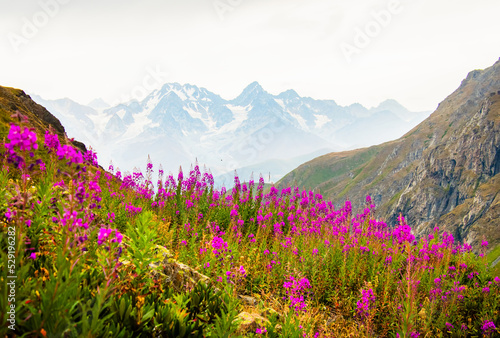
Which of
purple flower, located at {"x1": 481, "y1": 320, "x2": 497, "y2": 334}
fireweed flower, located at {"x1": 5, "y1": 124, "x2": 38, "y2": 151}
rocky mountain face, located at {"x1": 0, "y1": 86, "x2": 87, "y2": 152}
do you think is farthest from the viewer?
rocky mountain face, located at {"x1": 0, "y1": 86, "x2": 87, "y2": 152}

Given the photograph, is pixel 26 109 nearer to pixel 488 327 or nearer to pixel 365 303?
pixel 365 303

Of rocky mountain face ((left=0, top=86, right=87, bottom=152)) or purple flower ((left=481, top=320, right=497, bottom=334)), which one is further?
rocky mountain face ((left=0, top=86, right=87, bottom=152))

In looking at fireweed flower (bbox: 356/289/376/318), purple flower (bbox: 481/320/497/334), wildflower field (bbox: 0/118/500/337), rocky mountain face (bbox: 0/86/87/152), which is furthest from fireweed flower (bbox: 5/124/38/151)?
rocky mountain face (bbox: 0/86/87/152)

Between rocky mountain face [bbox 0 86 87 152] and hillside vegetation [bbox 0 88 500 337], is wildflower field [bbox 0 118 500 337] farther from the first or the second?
rocky mountain face [bbox 0 86 87 152]

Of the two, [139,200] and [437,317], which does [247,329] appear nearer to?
[437,317]

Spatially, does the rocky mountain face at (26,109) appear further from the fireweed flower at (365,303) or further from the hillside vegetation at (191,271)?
the fireweed flower at (365,303)

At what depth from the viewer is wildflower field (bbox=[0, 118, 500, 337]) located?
2.63m

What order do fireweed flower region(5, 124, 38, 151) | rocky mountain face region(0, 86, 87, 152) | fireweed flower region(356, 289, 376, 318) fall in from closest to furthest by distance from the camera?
fireweed flower region(5, 124, 38, 151) < fireweed flower region(356, 289, 376, 318) < rocky mountain face region(0, 86, 87, 152)

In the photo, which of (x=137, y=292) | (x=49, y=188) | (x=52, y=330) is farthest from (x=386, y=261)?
(x=49, y=188)

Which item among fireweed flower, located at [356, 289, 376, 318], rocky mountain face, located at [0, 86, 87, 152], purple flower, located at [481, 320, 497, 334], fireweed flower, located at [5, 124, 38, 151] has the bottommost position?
purple flower, located at [481, 320, 497, 334]

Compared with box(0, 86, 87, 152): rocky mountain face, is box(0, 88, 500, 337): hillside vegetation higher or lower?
lower

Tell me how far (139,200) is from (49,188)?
16.9 feet

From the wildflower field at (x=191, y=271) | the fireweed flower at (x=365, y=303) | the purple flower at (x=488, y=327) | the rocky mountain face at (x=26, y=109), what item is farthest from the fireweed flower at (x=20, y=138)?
the rocky mountain face at (x=26, y=109)

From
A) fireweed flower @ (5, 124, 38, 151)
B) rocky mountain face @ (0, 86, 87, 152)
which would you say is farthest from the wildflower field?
rocky mountain face @ (0, 86, 87, 152)
